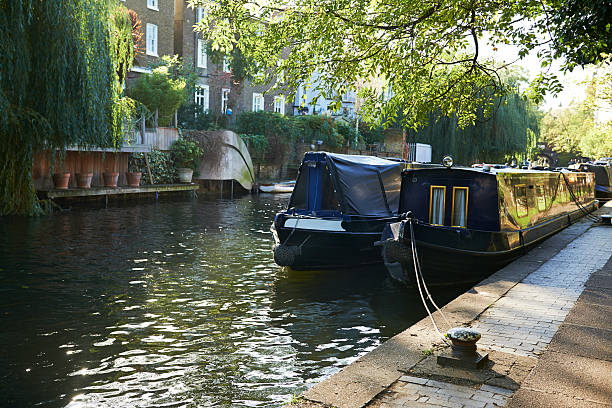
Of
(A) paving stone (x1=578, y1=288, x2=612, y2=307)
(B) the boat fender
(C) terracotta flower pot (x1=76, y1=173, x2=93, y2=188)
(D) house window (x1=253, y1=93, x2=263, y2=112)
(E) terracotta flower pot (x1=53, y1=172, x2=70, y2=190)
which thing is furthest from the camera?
(D) house window (x1=253, y1=93, x2=263, y2=112)

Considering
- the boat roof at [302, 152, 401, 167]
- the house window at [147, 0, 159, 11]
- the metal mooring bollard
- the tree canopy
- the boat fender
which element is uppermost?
the house window at [147, 0, 159, 11]

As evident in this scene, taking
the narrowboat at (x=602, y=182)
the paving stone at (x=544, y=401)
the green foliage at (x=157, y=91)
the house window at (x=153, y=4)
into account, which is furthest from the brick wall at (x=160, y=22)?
the paving stone at (x=544, y=401)

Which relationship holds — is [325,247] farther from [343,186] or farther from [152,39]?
[152,39]

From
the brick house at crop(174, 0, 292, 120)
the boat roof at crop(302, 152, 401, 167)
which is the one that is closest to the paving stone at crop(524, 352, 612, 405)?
the boat roof at crop(302, 152, 401, 167)

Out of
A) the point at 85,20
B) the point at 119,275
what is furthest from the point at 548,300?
the point at 85,20

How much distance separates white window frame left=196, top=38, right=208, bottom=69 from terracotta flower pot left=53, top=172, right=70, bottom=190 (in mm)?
19461

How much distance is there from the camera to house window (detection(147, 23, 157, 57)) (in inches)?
1334

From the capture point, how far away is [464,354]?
16.7 feet

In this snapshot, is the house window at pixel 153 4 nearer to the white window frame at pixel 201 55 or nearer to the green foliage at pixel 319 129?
the white window frame at pixel 201 55

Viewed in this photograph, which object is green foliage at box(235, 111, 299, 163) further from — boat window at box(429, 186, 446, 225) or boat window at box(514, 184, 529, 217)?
boat window at box(429, 186, 446, 225)

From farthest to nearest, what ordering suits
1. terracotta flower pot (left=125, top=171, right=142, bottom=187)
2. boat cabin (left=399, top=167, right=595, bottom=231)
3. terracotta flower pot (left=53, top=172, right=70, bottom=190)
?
terracotta flower pot (left=125, top=171, right=142, bottom=187)
terracotta flower pot (left=53, top=172, right=70, bottom=190)
boat cabin (left=399, top=167, right=595, bottom=231)

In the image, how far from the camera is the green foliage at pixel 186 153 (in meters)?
28.7

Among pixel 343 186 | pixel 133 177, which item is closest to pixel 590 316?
pixel 343 186

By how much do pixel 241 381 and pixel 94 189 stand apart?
17570 mm
